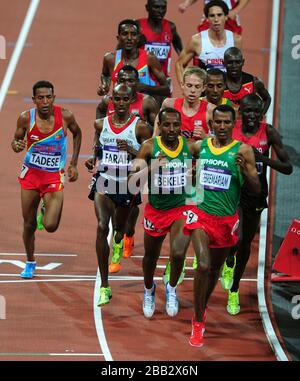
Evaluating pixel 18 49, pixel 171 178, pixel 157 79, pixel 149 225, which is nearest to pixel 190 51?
pixel 157 79

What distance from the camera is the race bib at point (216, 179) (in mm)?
12758

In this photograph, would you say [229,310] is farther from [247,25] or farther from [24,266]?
[247,25]

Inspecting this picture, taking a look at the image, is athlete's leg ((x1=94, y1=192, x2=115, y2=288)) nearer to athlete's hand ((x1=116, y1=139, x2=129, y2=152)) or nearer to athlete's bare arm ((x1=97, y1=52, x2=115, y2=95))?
athlete's hand ((x1=116, y1=139, x2=129, y2=152))

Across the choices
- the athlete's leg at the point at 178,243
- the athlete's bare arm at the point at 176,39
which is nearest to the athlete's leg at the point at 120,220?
the athlete's leg at the point at 178,243

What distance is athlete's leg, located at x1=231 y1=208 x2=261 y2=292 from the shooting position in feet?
45.4

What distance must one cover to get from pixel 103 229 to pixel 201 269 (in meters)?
1.46

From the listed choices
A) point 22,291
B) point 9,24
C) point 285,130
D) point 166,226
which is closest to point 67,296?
point 22,291

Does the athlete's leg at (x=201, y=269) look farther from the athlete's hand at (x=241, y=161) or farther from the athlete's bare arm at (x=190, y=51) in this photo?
the athlete's bare arm at (x=190, y=51)

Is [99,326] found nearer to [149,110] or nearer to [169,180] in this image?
[169,180]

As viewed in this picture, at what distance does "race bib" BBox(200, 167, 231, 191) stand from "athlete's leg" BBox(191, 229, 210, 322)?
46cm

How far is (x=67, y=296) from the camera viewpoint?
1434 cm

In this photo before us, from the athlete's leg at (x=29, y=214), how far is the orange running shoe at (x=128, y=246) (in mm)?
1444

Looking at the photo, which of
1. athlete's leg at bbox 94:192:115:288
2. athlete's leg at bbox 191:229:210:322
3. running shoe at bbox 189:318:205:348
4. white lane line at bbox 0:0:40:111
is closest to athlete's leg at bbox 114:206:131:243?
athlete's leg at bbox 94:192:115:288

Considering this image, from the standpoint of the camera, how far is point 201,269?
12.6 m
